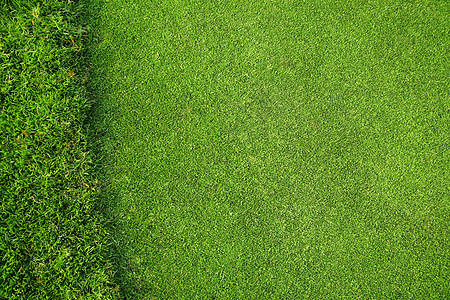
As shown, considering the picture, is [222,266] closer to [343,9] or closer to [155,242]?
[155,242]

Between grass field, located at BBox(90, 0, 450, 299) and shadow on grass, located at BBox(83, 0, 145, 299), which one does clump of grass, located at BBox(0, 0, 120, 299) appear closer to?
shadow on grass, located at BBox(83, 0, 145, 299)

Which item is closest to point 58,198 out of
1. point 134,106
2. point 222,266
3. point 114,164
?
point 114,164

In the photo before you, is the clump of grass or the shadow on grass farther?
the shadow on grass

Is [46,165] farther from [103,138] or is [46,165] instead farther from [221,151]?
[221,151]

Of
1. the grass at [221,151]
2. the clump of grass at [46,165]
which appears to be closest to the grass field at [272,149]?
the grass at [221,151]

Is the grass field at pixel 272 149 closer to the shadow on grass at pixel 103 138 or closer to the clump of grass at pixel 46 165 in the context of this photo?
the shadow on grass at pixel 103 138

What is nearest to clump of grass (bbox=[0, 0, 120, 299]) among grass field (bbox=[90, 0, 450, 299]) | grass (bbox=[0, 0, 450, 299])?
grass (bbox=[0, 0, 450, 299])
